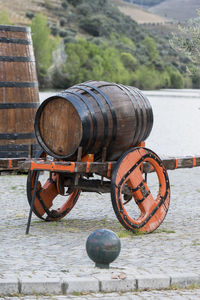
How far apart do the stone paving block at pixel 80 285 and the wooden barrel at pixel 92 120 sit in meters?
2.31

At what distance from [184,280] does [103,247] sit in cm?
73

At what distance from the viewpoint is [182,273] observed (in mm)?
5559

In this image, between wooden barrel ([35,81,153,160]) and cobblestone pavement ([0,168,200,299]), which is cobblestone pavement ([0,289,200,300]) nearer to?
cobblestone pavement ([0,168,200,299])

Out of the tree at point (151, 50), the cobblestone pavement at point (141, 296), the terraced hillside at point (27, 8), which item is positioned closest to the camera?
the cobblestone pavement at point (141, 296)

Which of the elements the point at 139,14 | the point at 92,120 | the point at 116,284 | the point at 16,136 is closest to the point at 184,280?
the point at 116,284

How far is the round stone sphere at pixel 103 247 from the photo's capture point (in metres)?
5.45

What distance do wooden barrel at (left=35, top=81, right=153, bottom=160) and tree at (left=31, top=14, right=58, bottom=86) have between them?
169ft

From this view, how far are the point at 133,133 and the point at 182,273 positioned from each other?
2542 millimetres

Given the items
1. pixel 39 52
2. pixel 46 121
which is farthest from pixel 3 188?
pixel 39 52

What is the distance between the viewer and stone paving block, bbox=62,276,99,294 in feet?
16.9

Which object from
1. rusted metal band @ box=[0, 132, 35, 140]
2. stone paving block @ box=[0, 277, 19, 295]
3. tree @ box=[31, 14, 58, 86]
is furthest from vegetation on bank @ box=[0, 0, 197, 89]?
stone paving block @ box=[0, 277, 19, 295]

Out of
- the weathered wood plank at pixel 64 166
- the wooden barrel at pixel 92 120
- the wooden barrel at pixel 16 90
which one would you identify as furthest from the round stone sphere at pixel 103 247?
the wooden barrel at pixel 16 90

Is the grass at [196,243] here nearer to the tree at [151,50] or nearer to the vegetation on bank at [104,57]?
the vegetation on bank at [104,57]

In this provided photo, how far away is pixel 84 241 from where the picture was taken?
7.02m
